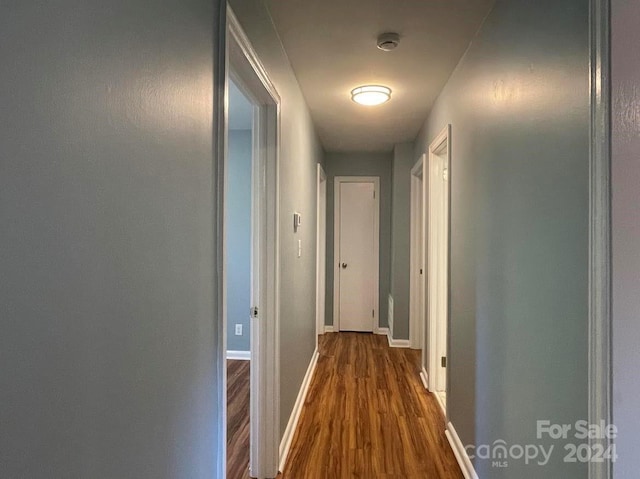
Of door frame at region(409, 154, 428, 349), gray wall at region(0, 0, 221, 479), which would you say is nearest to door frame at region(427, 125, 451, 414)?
door frame at region(409, 154, 428, 349)

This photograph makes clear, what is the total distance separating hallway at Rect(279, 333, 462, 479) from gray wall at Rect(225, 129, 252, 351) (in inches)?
39.0

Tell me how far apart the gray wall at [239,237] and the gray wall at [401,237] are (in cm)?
173

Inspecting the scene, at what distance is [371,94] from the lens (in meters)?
2.99

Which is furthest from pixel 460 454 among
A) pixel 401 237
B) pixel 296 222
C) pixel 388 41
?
pixel 401 237

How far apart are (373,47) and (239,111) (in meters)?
1.79

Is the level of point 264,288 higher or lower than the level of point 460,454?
higher

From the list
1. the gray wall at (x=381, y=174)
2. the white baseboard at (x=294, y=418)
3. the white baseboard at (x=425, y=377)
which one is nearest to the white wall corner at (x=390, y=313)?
the gray wall at (x=381, y=174)

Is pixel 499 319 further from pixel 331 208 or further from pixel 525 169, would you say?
pixel 331 208

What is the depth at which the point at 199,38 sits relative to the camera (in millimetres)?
1179

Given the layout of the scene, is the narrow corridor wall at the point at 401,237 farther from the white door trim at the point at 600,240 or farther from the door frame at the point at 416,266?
the white door trim at the point at 600,240

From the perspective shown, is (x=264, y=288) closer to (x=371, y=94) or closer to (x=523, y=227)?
(x=523, y=227)

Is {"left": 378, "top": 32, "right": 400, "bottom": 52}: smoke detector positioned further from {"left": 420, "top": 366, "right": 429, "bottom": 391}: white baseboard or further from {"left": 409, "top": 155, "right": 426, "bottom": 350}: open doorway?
{"left": 420, "top": 366, "right": 429, "bottom": 391}: white baseboard

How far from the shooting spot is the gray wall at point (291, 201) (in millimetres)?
1946

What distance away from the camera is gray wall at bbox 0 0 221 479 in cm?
58
